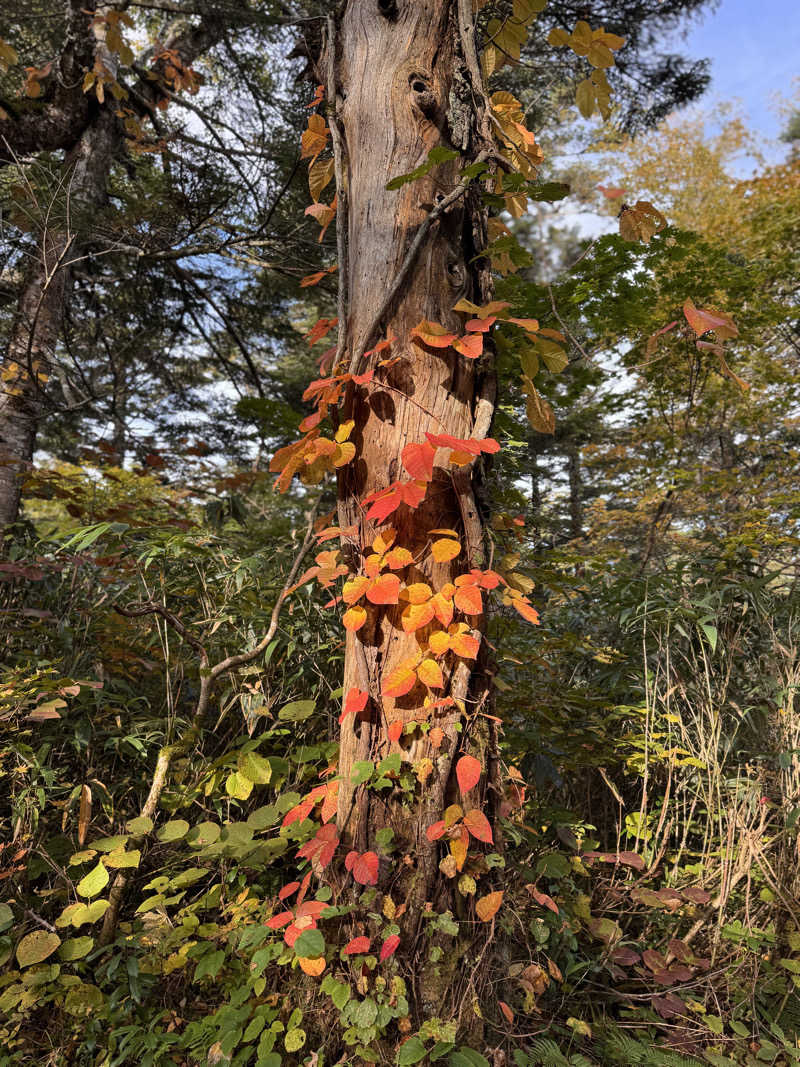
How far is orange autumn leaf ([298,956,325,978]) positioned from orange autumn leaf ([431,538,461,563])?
87cm

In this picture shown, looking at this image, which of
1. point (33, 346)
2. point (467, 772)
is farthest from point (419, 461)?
point (33, 346)

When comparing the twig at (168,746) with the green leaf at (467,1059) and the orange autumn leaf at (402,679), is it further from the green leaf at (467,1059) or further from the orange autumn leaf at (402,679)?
the green leaf at (467,1059)

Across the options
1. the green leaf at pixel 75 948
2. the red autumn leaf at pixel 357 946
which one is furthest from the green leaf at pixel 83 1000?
the red autumn leaf at pixel 357 946

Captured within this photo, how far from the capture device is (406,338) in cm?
132

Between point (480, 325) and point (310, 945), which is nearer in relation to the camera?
point (310, 945)

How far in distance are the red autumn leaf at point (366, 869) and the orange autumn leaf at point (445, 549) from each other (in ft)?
2.11

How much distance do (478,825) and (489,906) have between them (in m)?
0.18

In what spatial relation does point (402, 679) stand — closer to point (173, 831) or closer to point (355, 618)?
point (355, 618)

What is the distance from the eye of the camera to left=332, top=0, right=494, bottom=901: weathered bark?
1.22 meters

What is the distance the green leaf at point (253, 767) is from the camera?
1.46m

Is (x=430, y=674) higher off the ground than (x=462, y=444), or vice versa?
(x=462, y=444)

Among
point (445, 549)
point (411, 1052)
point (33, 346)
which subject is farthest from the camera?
point (33, 346)

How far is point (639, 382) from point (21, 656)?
6109 mm

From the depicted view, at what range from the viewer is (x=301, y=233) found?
348 cm
